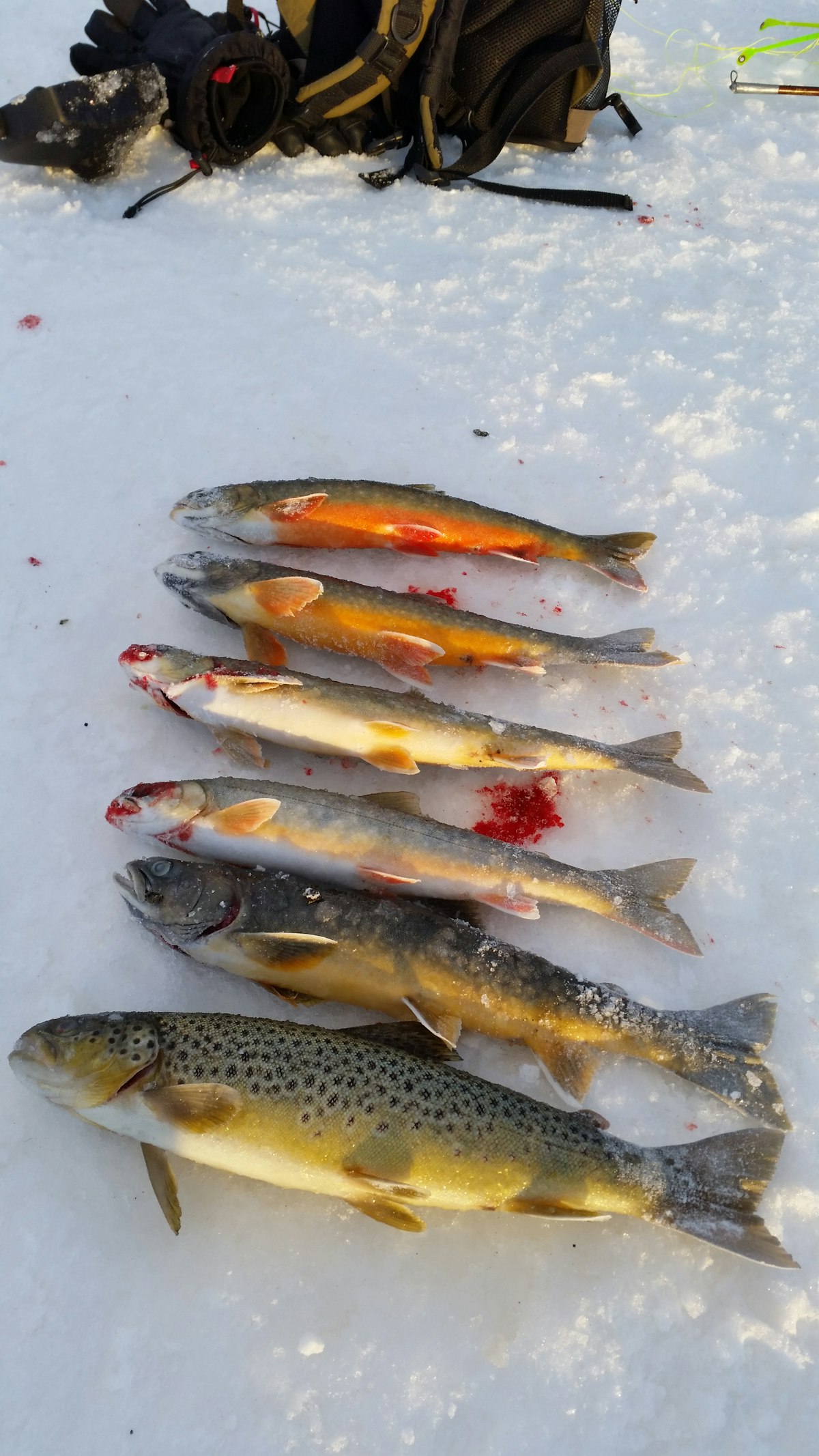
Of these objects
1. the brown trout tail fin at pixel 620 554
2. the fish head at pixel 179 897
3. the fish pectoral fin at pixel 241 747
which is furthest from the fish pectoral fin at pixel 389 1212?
the brown trout tail fin at pixel 620 554

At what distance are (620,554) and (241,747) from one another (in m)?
2.03

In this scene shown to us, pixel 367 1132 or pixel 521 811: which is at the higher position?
pixel 521 811

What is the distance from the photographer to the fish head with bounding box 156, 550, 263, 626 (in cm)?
393

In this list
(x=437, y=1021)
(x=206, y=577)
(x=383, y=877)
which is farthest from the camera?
(x=206, y=577)

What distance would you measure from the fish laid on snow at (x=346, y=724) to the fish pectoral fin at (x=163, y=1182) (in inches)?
55.0

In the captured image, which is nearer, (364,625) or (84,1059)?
(84,1059)

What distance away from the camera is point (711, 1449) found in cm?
270

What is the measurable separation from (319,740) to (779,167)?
19.8ft

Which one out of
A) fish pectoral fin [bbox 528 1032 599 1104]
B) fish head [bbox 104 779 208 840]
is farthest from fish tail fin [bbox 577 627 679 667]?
fish head [bbox 104 779 208 840]

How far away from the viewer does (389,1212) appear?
2.74 metres

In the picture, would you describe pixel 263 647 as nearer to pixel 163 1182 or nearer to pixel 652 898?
pixel 652 898

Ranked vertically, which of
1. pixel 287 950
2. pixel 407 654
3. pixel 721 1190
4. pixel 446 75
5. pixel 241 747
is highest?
Result: pixel 446 75

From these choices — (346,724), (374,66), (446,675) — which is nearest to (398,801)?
(346,724)

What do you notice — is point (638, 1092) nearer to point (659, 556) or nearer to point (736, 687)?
point (736, 687)
